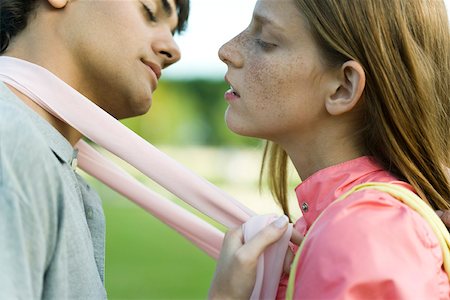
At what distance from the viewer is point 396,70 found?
243 centimetres

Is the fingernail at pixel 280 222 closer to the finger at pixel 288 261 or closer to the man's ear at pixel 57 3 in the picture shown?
the finger at pixel 288 261

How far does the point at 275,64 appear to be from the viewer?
250 centimetres

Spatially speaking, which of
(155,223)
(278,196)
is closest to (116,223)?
(155,223)

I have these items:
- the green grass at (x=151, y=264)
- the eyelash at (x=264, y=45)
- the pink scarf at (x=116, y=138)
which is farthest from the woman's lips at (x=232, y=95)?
the green grass at (x=151, y=264)

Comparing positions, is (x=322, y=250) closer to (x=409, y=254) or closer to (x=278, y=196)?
(x=409, y=254)

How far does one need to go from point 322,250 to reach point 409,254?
0.23 m

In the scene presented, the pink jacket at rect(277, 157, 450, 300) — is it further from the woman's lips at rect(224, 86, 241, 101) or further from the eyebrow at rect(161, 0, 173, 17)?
the eyebrow at rect(161, 0, 173, 17)

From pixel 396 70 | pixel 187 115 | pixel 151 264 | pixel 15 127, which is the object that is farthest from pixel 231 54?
pixel 187 115

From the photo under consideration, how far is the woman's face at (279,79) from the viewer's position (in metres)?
2.48

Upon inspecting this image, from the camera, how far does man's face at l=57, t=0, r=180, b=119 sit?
277 cm

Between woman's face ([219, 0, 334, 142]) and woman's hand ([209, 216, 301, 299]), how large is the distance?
1.20 ft

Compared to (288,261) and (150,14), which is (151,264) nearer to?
(150,14)

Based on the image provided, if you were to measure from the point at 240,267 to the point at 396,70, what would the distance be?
30.3 inches

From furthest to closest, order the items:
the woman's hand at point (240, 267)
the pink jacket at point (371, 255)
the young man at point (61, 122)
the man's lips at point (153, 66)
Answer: the man's lips at point (153, 66) < the woman's hand at point (240, 267) < the young man at point (61, 122) < the pink jacket at point (371, 255)
